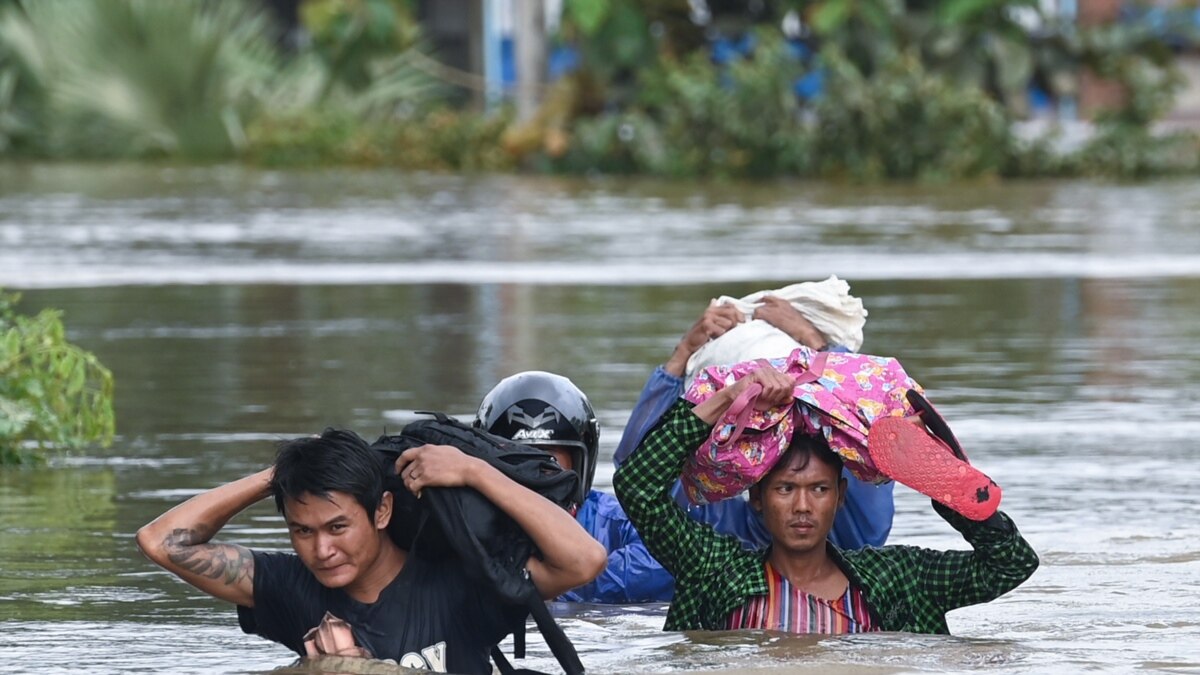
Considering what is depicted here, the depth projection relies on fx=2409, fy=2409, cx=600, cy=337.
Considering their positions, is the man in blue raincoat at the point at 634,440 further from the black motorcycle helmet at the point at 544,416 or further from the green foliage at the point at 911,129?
the green foliage at the point at 911,129

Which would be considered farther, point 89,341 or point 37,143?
point 37,143

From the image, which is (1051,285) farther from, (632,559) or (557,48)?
(557,48)

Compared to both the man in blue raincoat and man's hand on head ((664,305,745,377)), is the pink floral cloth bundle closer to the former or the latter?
the man in blue raincoat

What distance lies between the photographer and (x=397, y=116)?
114 ft

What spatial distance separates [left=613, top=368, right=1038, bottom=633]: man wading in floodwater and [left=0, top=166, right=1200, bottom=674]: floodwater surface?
0.30ft

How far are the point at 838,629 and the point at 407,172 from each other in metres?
25.2

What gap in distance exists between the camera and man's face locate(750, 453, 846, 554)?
5820mm

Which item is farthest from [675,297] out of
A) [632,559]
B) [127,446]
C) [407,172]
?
[407,172]

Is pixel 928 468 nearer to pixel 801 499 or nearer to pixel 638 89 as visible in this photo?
pixel 801 499

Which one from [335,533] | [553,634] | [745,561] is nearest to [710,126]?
[745,561]

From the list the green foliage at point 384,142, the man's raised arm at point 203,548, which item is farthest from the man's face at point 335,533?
the green foliage at point 384,142

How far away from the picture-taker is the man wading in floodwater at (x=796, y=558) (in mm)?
5824

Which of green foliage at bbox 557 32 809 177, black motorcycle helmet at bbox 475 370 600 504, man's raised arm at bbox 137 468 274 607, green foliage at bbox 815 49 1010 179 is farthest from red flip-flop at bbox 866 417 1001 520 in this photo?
green foliage at bbox 557 32 809 177

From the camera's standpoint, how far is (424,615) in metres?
5.44
